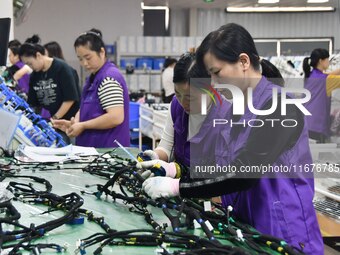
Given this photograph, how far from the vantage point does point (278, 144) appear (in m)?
1.18

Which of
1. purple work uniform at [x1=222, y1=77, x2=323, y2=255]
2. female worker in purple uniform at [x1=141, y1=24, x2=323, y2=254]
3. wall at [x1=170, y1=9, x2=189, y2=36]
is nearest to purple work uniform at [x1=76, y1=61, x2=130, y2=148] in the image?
female worker in purple uniform at [x1=141, y1=24, x2=323, y2=254]

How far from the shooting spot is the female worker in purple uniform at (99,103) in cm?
253

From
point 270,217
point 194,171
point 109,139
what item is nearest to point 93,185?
point 194,171

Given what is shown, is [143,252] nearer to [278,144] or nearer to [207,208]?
[207,208]

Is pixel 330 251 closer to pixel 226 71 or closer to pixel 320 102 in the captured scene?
pixel 226 71

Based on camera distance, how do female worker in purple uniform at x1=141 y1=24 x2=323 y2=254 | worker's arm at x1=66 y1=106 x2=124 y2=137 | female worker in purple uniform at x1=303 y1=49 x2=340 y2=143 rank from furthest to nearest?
female worker in purple uniform at x1=303 y1=49 x2=340 y2=143
worker's arm at x1=66 y1=106 x2=124 y2=137
female worker in purple uniform at x1=141 y1=24 x2=323 y2=254

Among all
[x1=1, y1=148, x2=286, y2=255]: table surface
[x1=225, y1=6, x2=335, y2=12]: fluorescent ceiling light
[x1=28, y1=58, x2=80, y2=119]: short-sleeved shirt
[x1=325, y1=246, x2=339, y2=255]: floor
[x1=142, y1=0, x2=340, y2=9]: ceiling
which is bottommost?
[x1=325, y1=246, x2=339, y2=255]: floor

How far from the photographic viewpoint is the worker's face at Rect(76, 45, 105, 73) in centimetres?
261

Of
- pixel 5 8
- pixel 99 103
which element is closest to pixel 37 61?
pixel 99 103

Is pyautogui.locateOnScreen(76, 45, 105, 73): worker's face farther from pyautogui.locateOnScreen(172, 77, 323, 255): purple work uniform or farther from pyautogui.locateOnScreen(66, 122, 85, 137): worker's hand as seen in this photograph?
pyautogui.locateOnScreen(172, 77, 323, 255): purple work uniform

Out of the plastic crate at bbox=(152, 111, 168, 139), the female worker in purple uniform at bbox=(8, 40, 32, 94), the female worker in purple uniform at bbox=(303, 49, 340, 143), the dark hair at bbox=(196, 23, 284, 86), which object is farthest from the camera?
the female worker in purple uniform at bbox=(8, 40, 32, 94)

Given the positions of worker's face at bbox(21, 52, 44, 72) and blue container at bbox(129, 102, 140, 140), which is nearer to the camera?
worker's face at bbox(21, 52, 44, 72)

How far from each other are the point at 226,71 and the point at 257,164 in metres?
0.30

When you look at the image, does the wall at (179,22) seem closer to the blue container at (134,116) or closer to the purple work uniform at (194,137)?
the blue container at (134,116)
